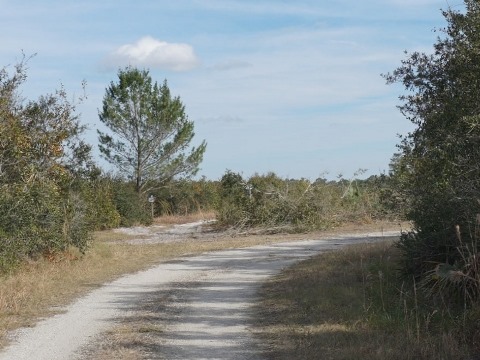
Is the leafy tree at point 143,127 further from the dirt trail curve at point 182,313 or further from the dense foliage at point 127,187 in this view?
the dirt trail curve at point 182,313

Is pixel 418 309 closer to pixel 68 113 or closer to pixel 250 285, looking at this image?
pixel 250 285

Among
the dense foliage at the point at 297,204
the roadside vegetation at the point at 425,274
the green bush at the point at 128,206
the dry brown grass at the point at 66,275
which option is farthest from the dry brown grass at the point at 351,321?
the green bush at the point at 128,206

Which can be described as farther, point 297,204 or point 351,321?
point 297,204

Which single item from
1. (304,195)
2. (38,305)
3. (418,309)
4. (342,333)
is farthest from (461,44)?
(304,195)

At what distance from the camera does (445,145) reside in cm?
1112

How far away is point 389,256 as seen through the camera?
48.3 ft

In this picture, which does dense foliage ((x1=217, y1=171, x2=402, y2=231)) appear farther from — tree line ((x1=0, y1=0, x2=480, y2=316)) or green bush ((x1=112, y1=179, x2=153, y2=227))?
green bush ((x1=112, y1=179, x2=153, y2=227))

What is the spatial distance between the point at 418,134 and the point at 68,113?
11.6 m

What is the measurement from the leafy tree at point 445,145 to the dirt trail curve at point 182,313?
3429 mm

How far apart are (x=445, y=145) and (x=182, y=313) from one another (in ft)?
17.9

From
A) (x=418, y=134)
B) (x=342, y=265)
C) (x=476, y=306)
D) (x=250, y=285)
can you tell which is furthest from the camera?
(x=342, y=265)

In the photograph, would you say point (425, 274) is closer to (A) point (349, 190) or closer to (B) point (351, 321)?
(B) point (351, 321)

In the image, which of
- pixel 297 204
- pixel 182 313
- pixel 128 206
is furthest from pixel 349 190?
pixel 182 313

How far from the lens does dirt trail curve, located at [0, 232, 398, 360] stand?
8477mm
